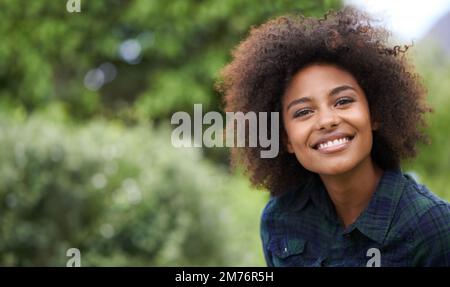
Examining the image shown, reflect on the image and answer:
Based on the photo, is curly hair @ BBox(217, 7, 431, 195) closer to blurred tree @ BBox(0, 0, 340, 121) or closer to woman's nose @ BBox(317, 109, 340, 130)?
woman's nose @ BBox(317, 109, 340, 130)

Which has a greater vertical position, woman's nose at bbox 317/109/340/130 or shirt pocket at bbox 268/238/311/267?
woman's nose at bbox 317/109/340/130

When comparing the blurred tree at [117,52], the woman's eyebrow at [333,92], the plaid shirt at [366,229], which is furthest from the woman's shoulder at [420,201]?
the blurred tree at [117,52]

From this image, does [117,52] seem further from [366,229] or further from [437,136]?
[366,229]

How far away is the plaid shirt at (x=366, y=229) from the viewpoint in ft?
7.58

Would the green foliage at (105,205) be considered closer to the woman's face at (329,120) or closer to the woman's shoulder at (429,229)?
the woman's face at (329,120)

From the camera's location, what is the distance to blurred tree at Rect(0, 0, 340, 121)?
9234 millimetres

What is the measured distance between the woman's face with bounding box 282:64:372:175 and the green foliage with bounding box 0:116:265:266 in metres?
3.05

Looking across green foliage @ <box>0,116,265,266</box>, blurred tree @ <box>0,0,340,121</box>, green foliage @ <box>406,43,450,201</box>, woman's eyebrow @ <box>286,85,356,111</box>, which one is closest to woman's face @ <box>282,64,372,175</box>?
woman's eyebrow @ <box>286,85,356,111</box>

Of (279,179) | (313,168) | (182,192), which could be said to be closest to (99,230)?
(182,192)

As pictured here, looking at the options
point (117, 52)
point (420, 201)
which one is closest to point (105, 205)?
point (420, 201)

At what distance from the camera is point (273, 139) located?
2.76 m

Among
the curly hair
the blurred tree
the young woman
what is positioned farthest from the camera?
the blurred tree

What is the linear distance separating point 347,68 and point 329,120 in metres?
0.23

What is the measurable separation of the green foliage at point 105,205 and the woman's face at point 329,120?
10.0 feet
